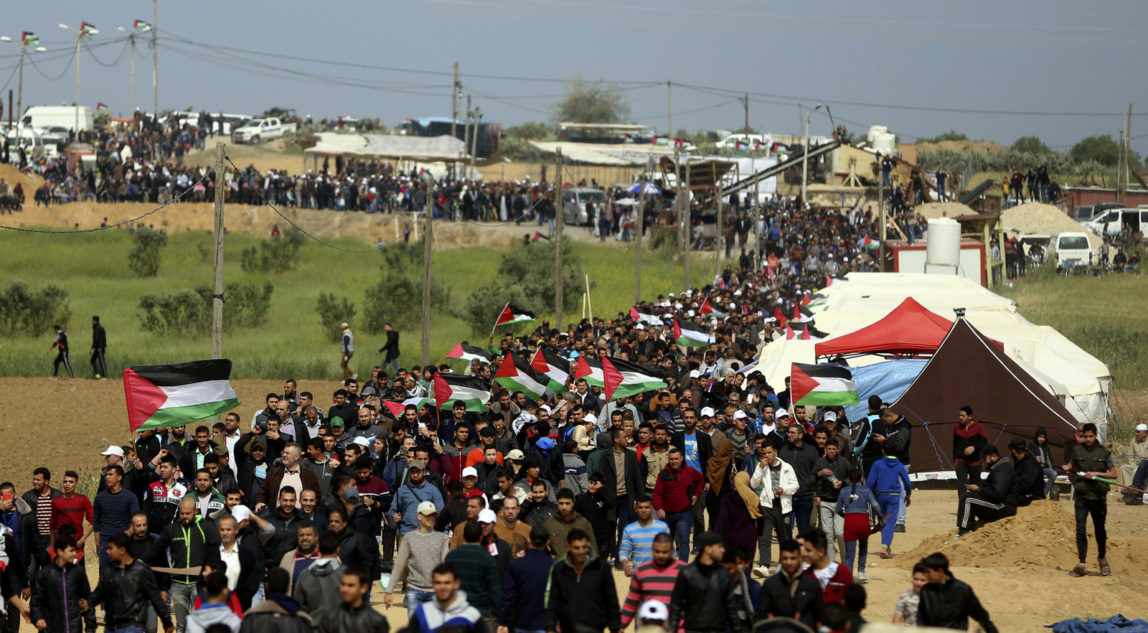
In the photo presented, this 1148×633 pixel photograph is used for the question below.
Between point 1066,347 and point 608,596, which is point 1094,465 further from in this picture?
point 1066,347

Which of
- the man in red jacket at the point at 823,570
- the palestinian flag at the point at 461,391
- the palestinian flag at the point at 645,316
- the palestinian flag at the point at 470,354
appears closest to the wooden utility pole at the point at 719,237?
the palestinian flag at the point at 645,316

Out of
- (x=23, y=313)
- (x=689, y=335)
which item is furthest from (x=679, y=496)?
(x=23, y=313)

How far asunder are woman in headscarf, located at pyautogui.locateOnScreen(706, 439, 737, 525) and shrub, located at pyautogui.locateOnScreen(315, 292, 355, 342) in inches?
1115

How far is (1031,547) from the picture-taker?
14.3 meters

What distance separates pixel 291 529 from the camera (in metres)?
10.6

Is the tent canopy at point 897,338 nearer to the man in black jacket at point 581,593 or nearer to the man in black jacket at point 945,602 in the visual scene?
the man in black jacket at point 581,593

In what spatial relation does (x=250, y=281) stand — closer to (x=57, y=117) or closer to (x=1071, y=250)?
(x=1071, y=250)

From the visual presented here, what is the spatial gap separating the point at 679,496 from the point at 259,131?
88.3m

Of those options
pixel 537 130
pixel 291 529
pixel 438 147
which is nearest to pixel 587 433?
pixel 291 529

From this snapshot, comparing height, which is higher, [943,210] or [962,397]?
[943,210]

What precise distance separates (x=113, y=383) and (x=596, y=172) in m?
51.8

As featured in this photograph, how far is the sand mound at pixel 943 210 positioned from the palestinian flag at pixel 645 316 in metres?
28.9

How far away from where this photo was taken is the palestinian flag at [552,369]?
66.1 ft

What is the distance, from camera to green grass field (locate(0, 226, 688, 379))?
36.2m
